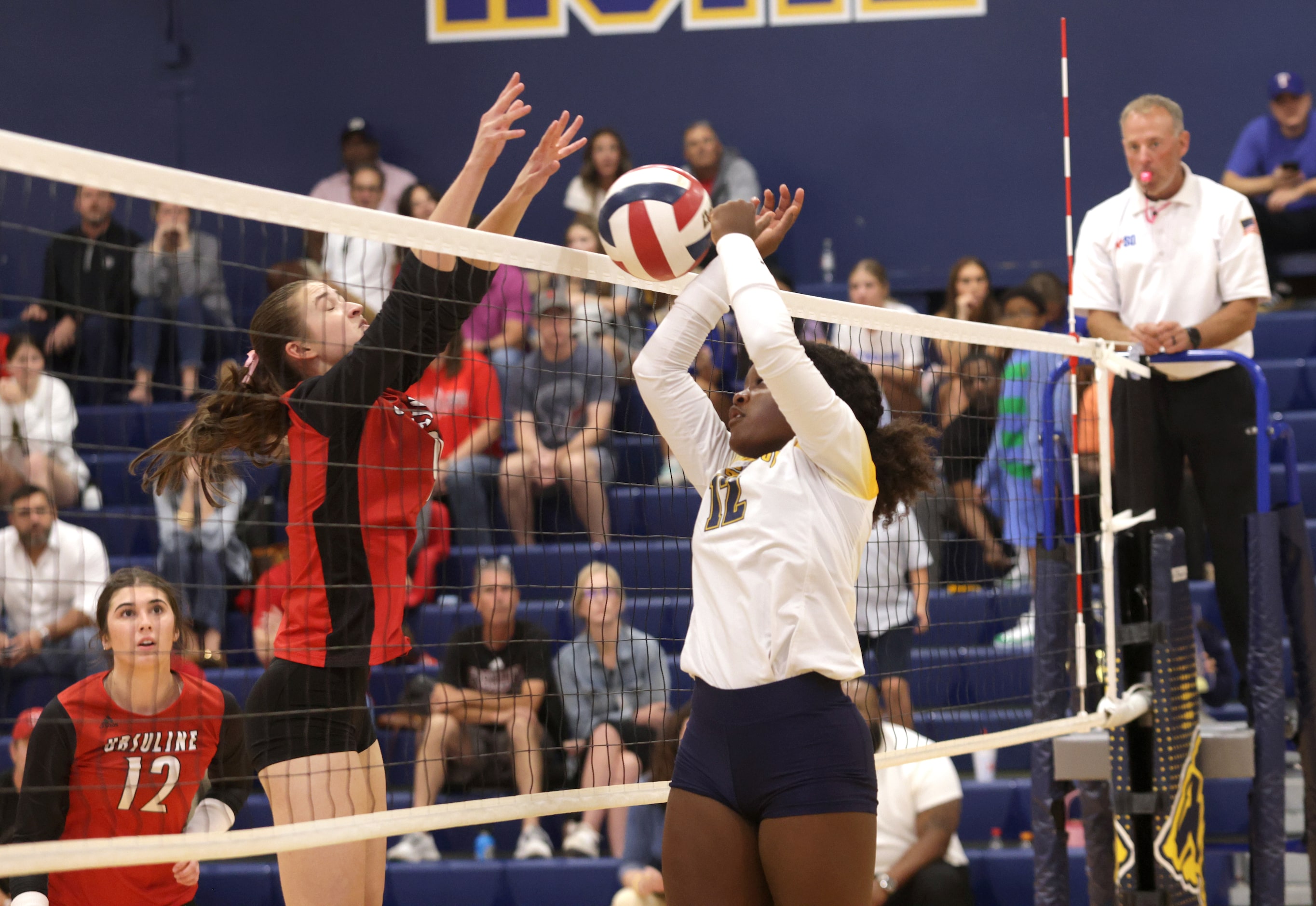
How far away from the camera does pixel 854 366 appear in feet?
10.6

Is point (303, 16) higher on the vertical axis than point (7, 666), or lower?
higher

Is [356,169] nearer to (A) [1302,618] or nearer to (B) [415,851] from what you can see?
(B) [415,851]

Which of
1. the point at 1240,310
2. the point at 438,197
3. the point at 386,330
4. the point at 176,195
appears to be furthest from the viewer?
the point at 438,197

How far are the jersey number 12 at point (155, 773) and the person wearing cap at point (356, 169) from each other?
21.5ft

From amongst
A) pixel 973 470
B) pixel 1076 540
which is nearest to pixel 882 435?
pixel 1076 540

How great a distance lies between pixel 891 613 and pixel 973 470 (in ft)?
4.94

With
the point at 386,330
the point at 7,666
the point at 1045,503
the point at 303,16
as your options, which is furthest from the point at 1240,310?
the point at 303,16

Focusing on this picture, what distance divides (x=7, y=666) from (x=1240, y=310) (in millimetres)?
5585

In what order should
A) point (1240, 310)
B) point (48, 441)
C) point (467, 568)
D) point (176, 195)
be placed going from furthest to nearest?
point (467, 568) < point (1240, 310) < point (176, 195) < point (48, 441)

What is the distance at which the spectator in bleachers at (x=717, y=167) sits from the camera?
938 cm

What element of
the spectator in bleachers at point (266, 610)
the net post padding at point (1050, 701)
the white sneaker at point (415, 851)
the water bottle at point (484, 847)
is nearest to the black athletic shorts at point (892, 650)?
the net post padding at point (1050, 701)

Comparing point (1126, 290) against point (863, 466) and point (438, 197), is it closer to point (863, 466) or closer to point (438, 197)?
point (863, 466)

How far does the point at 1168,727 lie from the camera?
4953 millimetres

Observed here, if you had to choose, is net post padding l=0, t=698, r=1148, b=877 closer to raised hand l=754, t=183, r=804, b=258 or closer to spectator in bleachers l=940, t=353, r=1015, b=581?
raised hand l=754, t=183, r=804, b=258
